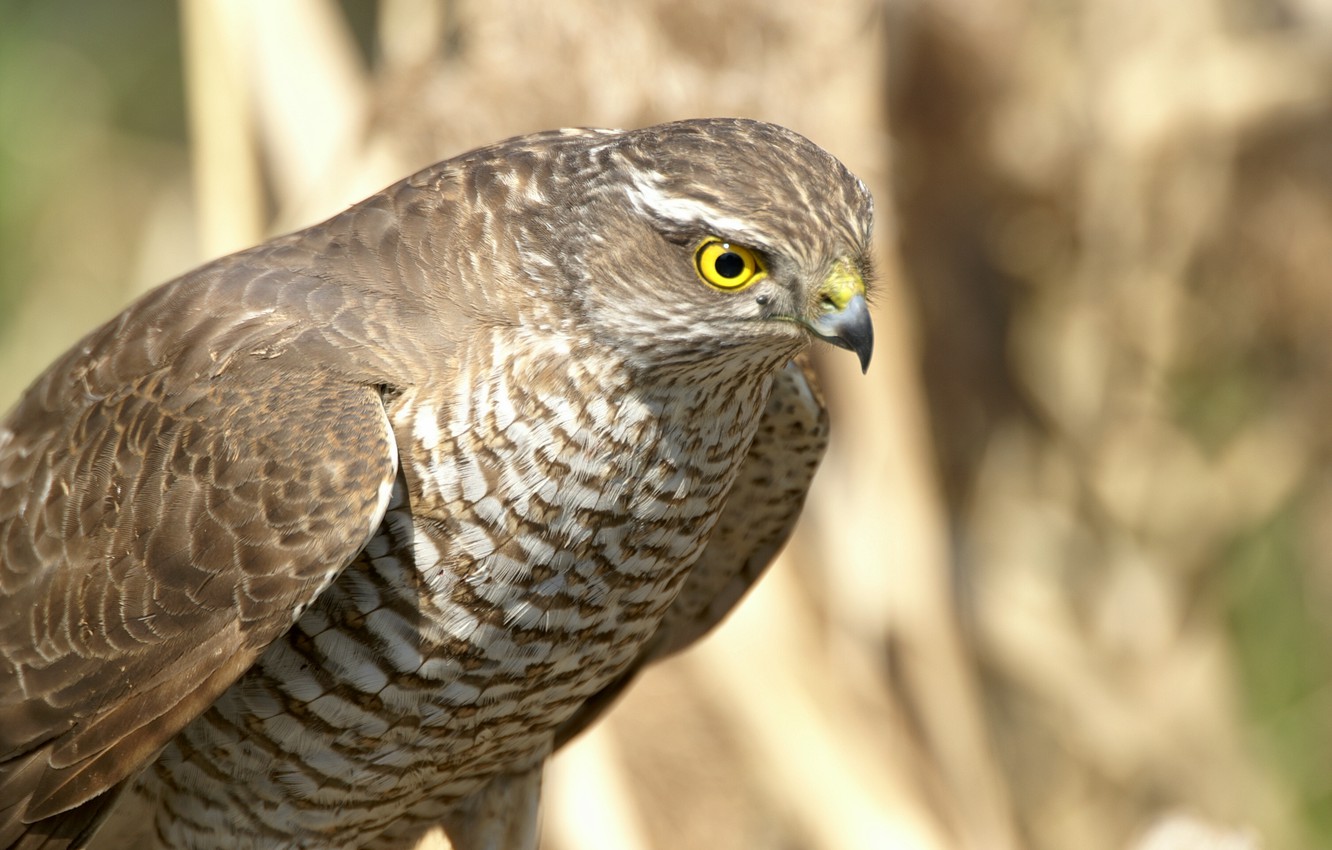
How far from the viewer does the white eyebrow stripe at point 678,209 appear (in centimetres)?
217

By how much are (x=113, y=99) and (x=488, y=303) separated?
5.72 metres

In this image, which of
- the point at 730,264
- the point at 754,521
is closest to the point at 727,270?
the point at 730,264

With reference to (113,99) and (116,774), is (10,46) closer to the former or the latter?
(113,99)

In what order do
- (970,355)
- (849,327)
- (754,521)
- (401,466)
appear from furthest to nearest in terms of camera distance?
1. (970,355)
2. (754,521)
3. (401,466)
4. (849,327)

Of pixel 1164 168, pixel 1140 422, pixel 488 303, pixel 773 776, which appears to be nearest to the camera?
pixel 488 303

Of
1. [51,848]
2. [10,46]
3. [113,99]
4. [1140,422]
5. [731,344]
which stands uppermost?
[113,99]

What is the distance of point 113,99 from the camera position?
7.40 meters

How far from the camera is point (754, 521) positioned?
298 centimetres

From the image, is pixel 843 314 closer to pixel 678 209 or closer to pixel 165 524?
pixel 678 209

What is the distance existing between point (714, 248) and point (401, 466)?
582mm

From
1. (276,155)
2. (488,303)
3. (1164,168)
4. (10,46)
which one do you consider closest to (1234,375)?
(1164,168)

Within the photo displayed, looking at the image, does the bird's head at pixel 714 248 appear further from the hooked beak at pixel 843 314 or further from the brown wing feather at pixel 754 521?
the brown wing feather at pixel 754 521

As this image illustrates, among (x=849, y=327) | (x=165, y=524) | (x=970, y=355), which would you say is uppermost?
(x=970, y=355)

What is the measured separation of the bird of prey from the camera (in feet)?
7.30
